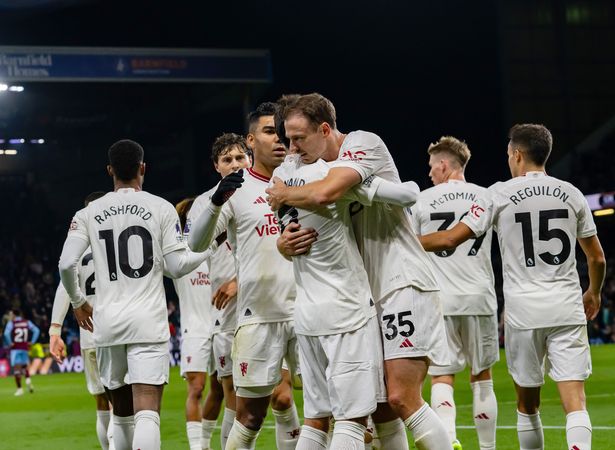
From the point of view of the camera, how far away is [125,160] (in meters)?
6.53

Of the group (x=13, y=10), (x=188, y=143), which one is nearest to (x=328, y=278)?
(x=13, y=10)

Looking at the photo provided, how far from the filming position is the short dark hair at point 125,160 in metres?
6.52

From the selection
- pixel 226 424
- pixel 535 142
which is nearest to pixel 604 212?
pixel 226 424

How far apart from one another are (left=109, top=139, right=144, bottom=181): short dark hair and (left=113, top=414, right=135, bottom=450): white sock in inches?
58.5

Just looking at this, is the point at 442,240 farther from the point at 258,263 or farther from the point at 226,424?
the point at 226,424

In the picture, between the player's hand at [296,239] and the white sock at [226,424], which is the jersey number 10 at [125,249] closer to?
the white sock at [226,424]

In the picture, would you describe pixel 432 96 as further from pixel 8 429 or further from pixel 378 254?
pixel 378 254

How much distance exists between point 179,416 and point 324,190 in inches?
371

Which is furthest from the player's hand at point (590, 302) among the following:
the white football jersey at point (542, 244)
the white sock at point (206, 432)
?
the white sock at point (206, 432)

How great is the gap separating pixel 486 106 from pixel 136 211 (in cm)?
2483

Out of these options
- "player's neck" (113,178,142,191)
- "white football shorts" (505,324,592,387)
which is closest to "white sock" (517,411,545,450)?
"white football shorts" (505,324,592,387)

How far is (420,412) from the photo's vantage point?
16.5 ft

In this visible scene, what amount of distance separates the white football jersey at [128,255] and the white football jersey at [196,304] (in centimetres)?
238

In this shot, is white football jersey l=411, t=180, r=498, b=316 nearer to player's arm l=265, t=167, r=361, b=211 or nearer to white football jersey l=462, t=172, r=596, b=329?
white football jersey l=462, t=172, r=596, b=329
